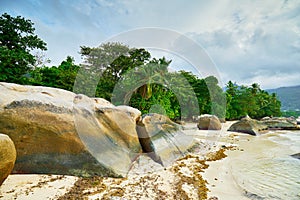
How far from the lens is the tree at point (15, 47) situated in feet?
38.5

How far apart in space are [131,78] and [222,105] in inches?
568

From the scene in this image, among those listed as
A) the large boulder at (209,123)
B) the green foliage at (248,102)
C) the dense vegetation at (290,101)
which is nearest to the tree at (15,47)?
the large boulder at (209,123)

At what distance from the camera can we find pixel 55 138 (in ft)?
11.4

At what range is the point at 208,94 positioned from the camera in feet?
81.0

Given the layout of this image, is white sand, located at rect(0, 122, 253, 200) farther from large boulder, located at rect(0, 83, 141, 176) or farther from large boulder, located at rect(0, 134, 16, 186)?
large boulder, located at rect(0, 134, 16, 186)

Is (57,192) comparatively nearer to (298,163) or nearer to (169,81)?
(298,163)

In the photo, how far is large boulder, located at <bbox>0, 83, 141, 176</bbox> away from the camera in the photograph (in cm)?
329

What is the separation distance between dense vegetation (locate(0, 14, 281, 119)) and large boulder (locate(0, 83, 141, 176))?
1078cm

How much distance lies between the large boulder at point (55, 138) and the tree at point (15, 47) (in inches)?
395

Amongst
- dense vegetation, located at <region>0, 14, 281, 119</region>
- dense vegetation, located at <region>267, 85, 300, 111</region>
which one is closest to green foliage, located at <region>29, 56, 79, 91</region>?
dense vegetation, located at <region>0, 14, 281, 119</region>

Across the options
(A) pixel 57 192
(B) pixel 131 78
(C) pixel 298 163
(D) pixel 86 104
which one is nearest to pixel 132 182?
(A) pixel 57 192

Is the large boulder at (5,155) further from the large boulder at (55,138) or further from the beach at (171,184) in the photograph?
the large boulder at (55,138)

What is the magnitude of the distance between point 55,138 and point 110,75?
51.1 ft

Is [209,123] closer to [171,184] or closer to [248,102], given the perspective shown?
[171,184]
